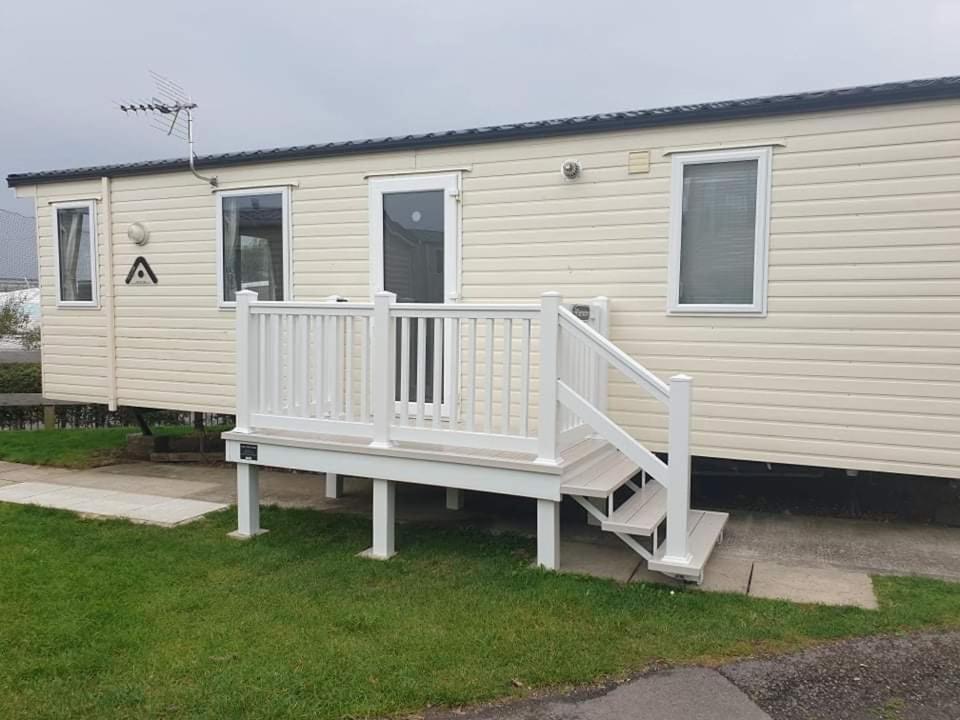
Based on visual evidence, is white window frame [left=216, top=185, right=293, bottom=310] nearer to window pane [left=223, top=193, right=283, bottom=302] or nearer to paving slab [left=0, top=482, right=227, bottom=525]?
window pane [left=223, top=193, right=283, bottom=302]

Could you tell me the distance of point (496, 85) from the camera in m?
20.5

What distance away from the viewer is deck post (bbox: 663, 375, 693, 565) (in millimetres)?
3854

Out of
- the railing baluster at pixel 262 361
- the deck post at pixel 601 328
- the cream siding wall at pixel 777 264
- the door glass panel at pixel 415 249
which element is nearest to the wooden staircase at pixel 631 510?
the deck post at pixel 601 328

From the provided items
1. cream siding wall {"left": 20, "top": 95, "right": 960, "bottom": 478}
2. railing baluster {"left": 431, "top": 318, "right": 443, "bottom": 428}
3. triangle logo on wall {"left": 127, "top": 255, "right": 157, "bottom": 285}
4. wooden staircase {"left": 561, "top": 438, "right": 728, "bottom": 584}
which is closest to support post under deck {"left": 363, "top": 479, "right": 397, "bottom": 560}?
railing baluster {"left": 431, "top": 318, "right": 443, "bottom": 428}

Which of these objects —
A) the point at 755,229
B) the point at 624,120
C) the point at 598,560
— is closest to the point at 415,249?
the point at 624,120

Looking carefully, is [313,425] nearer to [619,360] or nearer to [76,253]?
[619,360]

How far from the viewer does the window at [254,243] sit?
652 cm

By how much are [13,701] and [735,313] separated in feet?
14.5

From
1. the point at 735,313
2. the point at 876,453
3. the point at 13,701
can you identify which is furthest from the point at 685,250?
the point at 13,701

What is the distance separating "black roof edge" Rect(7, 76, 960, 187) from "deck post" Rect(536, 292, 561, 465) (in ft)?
5.85

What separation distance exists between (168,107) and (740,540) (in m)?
6.34

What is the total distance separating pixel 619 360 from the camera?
13.4ft

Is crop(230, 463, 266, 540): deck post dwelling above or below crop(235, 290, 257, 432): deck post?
below

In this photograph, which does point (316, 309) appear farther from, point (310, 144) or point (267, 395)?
point (310, 144)
